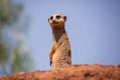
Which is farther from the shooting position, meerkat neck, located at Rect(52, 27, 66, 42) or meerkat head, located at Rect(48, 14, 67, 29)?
meerkat neck, located at Rect(52, 27, 66, 42)

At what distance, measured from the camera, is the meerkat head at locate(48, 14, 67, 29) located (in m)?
9.73

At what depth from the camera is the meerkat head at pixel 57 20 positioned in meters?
9.73

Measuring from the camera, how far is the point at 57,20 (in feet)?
32.0

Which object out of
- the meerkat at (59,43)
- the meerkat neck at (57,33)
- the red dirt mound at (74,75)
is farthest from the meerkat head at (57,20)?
the red dirt mound at (74,75)

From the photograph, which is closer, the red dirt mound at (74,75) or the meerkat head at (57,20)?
the red dirt mound at (74,75)

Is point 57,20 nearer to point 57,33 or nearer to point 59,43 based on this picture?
point 57,33

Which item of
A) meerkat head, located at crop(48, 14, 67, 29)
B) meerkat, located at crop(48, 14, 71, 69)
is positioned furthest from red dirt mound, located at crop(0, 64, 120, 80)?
meerkat head, located at crop(48, 14, 67, 29)

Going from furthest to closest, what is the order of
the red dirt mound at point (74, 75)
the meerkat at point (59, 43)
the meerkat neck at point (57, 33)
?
the meerkat neck at point (57, 33)
the meerkat at point (59, 43)
the red dirt mound at point (74, 75)

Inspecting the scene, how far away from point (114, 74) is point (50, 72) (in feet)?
5.28

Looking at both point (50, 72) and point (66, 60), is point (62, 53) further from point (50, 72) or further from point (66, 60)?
point (50, 72)

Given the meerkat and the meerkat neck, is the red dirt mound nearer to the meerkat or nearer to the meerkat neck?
the meerkat

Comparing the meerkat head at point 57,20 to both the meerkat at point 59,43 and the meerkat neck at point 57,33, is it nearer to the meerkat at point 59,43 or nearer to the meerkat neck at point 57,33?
the meerkat at point 59,43

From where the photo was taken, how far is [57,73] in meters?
7.25

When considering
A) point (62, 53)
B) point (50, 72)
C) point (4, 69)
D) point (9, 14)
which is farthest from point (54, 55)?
point (9, 14)
